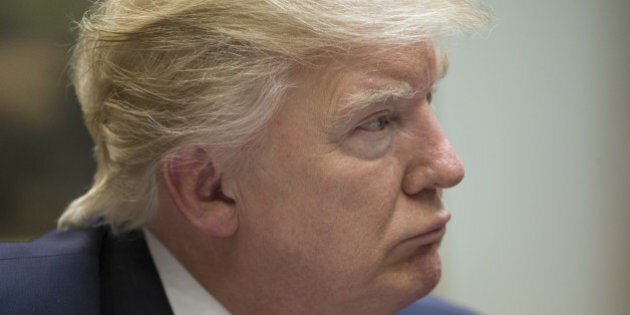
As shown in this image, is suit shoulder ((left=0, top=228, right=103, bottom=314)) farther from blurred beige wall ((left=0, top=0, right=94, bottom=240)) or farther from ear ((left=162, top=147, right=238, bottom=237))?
blurred beige wall ((left=0, top=0, right=94, bottom=240))

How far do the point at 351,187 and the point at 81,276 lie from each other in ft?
1.37

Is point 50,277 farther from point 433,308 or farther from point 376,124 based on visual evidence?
point 433,308

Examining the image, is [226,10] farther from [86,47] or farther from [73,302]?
[73,302]

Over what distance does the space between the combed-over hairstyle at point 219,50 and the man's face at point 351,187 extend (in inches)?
1.1

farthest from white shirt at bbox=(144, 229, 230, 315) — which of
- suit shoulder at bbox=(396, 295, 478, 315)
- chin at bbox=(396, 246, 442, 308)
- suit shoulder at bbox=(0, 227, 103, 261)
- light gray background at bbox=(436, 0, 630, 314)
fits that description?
light gray background at bbox=(436, 0, 630, 314)

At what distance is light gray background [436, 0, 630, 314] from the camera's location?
1629 mm

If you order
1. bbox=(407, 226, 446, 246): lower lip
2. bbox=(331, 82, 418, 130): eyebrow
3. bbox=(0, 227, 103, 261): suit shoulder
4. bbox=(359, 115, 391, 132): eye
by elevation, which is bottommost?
bbox=(0, 227, 103, 261): suit shoulder

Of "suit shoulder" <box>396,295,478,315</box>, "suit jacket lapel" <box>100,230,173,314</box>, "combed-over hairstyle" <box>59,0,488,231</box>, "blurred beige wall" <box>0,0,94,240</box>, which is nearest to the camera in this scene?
"combed-over hairstyle" <box>59,0,488,231</box>

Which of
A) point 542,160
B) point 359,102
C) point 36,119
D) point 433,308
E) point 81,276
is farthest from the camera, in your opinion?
point 542,160

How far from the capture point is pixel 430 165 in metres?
1.06

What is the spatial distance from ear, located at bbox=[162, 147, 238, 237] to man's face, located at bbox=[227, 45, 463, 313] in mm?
26

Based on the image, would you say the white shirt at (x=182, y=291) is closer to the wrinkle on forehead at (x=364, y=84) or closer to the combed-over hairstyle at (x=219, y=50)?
the combed-over hairstyle at (x=219, y=50)

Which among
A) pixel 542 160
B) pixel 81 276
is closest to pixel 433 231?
pixel 81 276

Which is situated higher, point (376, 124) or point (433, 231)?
point (376, 124)
